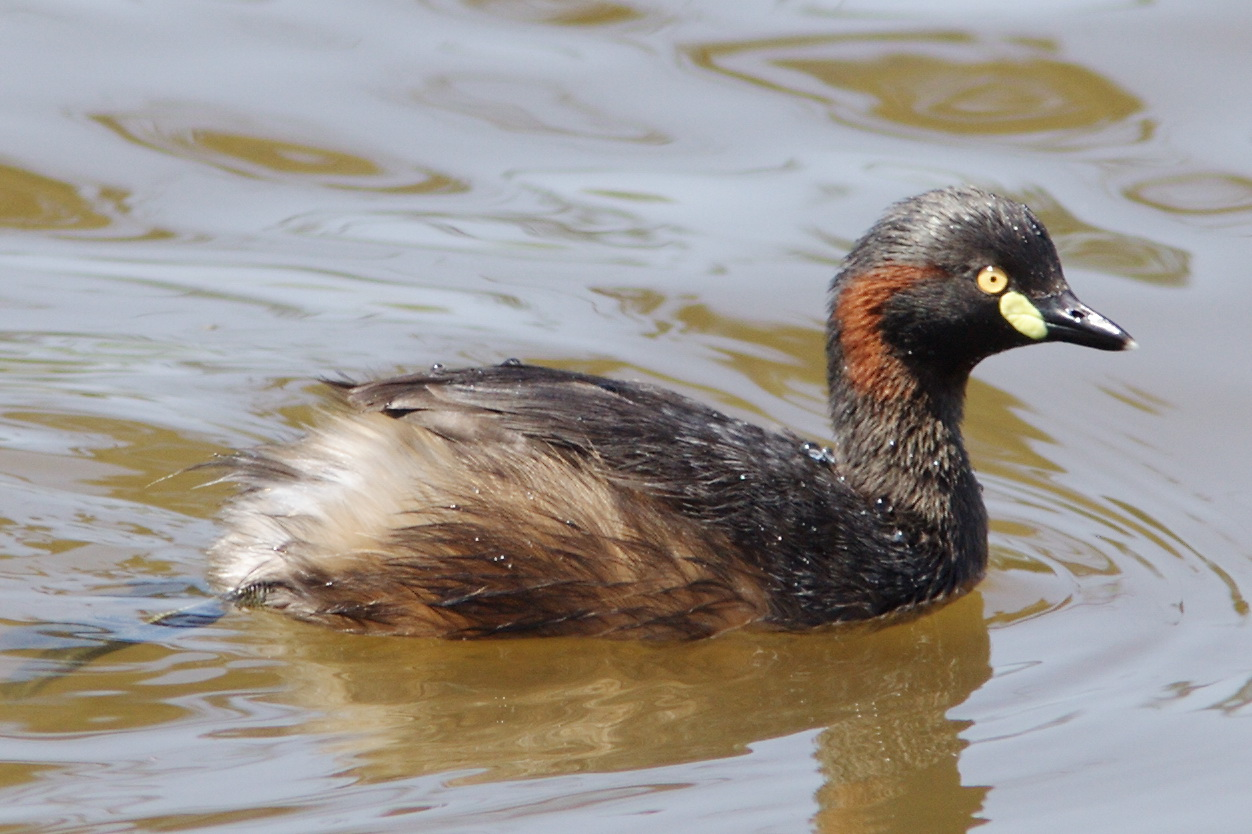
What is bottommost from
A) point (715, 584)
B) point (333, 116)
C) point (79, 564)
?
point (79, 564)

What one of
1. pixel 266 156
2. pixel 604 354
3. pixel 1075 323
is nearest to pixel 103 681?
pixel 604 354

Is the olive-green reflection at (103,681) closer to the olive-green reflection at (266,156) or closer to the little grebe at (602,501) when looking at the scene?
the little grebe at (602,501)

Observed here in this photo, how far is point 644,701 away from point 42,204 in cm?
420

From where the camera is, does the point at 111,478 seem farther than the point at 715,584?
Yes

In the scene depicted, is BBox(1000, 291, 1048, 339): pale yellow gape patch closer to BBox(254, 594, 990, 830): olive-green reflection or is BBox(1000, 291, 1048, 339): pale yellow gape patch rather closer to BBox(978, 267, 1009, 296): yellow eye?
BBox(978, 267, 1009, 296): yellow eye

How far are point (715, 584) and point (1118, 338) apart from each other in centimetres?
139

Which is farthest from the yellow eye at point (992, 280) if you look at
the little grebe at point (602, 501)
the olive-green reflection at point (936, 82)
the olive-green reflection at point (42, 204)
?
the olive-green reflection at point (42, 204)

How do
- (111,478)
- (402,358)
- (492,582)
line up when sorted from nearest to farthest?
(492,582)
(111,478)
(402,358)

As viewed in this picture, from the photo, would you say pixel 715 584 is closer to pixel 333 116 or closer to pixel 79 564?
pixel 79 564

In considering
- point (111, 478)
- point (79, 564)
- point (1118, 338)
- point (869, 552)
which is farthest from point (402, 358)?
point (1118, 338)

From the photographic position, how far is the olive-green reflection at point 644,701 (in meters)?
4.42

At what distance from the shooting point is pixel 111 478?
5.81 meters

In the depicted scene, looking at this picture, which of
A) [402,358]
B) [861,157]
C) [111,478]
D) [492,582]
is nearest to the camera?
[492,582]

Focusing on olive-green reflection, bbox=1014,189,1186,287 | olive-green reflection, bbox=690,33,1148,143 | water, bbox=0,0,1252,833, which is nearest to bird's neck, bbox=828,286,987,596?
water, bbox=0,0,1252,833
